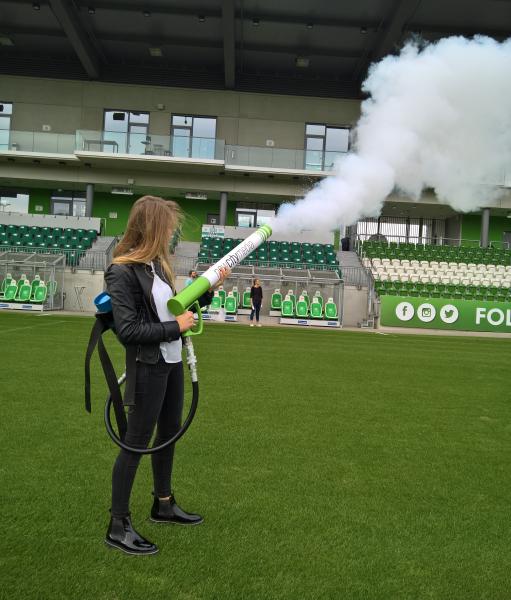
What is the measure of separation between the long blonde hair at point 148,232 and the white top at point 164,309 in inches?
3.9

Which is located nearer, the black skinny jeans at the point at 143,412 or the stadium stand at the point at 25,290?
the black skinny jeans at the point at 143,412

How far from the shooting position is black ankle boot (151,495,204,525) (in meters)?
3.41

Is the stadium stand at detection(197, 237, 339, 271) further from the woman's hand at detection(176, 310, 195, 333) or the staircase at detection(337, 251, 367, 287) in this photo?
the woman's hand at detection(176, 310, 195, 333)

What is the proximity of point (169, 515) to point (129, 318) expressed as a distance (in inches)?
54.1

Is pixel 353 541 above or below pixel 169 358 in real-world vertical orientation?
below

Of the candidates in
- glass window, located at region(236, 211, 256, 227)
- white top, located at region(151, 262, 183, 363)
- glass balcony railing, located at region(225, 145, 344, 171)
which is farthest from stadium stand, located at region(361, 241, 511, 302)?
white top, located at region(151, 262, 183, 363)

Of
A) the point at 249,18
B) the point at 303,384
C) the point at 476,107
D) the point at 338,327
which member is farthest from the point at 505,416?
the point at 249,18

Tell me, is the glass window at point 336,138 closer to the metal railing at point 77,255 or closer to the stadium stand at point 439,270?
the stadium stand at point 439,270

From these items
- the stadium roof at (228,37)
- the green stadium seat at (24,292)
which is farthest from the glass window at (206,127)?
the green stadium seat at (24,292)

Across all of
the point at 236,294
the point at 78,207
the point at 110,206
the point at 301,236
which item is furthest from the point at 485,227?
the point at 78,207

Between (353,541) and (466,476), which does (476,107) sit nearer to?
(466,476)

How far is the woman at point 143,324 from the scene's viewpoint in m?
2.88

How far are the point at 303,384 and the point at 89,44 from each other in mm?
26996

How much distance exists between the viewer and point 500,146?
10.4 m
